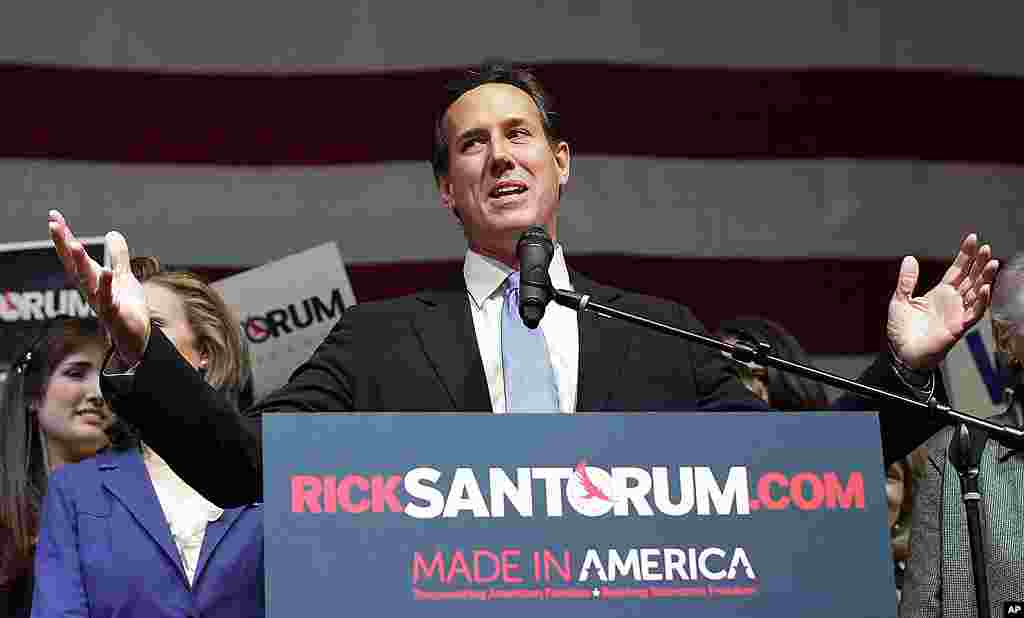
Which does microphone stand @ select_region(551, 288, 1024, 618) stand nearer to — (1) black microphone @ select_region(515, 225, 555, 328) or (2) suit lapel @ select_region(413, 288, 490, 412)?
(1) black microphone @ select_region(515, 225, 555, 328)

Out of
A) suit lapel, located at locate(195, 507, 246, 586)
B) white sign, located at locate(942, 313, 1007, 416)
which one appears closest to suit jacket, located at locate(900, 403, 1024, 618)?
white sign, located at locate(942, 313, 1007, 416)

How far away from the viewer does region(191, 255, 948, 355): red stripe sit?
15.8 ft

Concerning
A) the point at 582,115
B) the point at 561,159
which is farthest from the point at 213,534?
the point at 582,115

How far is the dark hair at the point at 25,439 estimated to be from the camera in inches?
122

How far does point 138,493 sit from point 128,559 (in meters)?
0.14

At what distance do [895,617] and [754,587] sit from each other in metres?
0.17

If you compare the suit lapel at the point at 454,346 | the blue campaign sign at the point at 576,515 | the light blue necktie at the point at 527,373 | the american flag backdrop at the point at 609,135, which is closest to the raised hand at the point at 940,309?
the blue campaign sign at the point at 576,515

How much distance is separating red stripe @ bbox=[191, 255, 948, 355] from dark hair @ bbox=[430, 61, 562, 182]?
7.19 ft

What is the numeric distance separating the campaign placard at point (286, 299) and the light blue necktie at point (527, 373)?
1.68m

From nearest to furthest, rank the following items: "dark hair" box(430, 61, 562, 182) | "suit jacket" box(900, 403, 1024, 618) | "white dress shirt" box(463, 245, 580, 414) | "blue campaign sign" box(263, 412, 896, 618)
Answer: "blue campaign sign" box(263, 412, 896, 618) → "white dress shirt" box(463, 245, 580, 414) → "dark hair" box(430, 61, 562, 182) → "suit jacket" box(900, 403, 1024, 618)

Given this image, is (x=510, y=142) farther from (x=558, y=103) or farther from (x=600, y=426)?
(x=558, y=103)

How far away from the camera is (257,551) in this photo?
8.89 feet

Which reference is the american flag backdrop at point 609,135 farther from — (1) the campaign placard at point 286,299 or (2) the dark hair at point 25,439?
(2) the dark hair at point 25,439

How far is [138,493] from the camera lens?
273 centimetres
